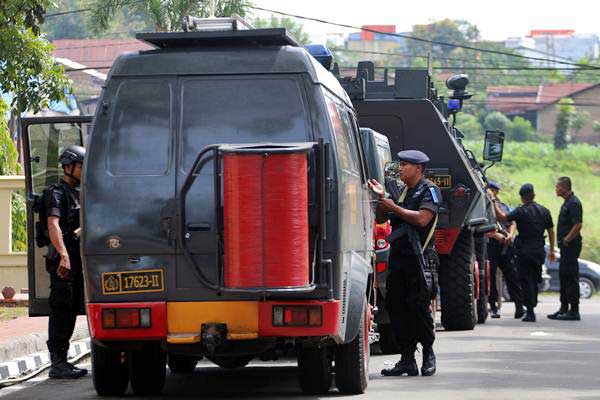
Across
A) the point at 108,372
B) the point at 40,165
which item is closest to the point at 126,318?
the point at 108,372

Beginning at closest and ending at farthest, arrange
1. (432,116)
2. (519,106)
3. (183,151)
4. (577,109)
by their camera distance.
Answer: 1. (183,151)
2. (432,116)
3. (577,109)
4. (519,106)

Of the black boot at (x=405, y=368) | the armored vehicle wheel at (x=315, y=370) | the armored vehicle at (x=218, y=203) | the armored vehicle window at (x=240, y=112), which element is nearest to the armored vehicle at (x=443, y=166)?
the black boot at (x=405, y=368)

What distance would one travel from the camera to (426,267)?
11.6 m

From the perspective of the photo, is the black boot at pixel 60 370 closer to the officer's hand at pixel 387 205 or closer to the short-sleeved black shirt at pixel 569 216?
the officer's hand at pixel 387 205

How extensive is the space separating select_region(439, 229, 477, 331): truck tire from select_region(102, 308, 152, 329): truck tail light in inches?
315

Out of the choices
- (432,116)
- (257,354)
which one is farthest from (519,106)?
(257,354)

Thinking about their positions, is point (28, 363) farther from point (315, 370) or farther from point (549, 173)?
point (549, 173)

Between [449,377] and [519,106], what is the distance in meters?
113

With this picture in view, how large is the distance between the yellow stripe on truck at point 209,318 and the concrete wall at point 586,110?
326 feet

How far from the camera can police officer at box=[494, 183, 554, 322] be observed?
64.6 feet

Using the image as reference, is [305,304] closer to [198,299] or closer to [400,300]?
[198,299]

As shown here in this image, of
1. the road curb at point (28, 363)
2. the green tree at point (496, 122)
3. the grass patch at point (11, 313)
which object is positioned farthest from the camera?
the green tree at point (496, 122)

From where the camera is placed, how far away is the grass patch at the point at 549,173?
214 feet

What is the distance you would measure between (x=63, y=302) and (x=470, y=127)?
96719 millimetres
